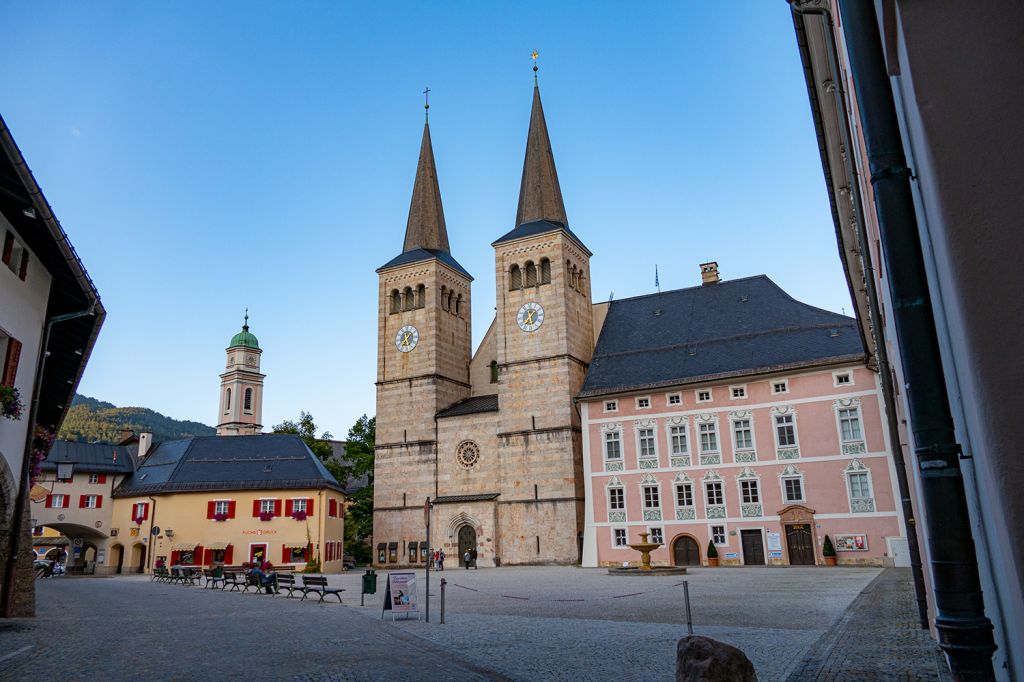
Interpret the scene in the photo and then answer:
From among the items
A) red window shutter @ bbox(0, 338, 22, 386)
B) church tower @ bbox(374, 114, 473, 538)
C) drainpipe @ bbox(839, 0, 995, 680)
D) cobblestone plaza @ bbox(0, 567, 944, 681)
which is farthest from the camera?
church tower @ bbox(374, 114, 473, 538)

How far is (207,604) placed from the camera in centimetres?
2258

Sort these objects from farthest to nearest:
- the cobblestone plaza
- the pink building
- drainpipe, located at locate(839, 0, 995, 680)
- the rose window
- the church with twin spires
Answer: the rose window
the church with twin spires
the pink building
the cobblestone plaza
drainpipe, located at locate(839, 0, 995, 680)

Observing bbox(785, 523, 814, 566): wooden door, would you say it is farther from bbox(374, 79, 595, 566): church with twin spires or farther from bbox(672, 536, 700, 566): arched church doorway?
bbox(374, 79, 595, 566): church with twin spires

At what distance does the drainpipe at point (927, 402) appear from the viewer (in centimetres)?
339

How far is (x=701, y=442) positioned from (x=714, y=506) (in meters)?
3.44

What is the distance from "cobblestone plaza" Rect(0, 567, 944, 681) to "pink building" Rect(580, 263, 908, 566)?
540 inches

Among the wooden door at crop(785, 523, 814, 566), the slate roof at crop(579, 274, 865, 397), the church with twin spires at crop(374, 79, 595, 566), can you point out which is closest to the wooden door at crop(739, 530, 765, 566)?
the wooden door at crop(785, 523, 814, 566)

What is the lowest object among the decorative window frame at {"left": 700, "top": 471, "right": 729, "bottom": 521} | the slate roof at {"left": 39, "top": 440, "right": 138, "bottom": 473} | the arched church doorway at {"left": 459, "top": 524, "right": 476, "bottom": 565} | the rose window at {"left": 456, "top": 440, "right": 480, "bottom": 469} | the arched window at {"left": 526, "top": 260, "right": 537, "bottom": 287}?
the arched church doorway at {"left": 459, "top": 524, "right": 476, "bottom": 565}

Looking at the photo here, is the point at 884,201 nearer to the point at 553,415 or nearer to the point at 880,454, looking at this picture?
the point at 880,454

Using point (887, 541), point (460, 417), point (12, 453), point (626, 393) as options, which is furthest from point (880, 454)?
point (12, 453)

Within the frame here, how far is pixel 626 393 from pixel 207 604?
87.1 ft

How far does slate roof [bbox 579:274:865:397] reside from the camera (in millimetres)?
39875

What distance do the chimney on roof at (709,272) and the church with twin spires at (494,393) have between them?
26.8ft

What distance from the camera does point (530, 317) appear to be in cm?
5075
